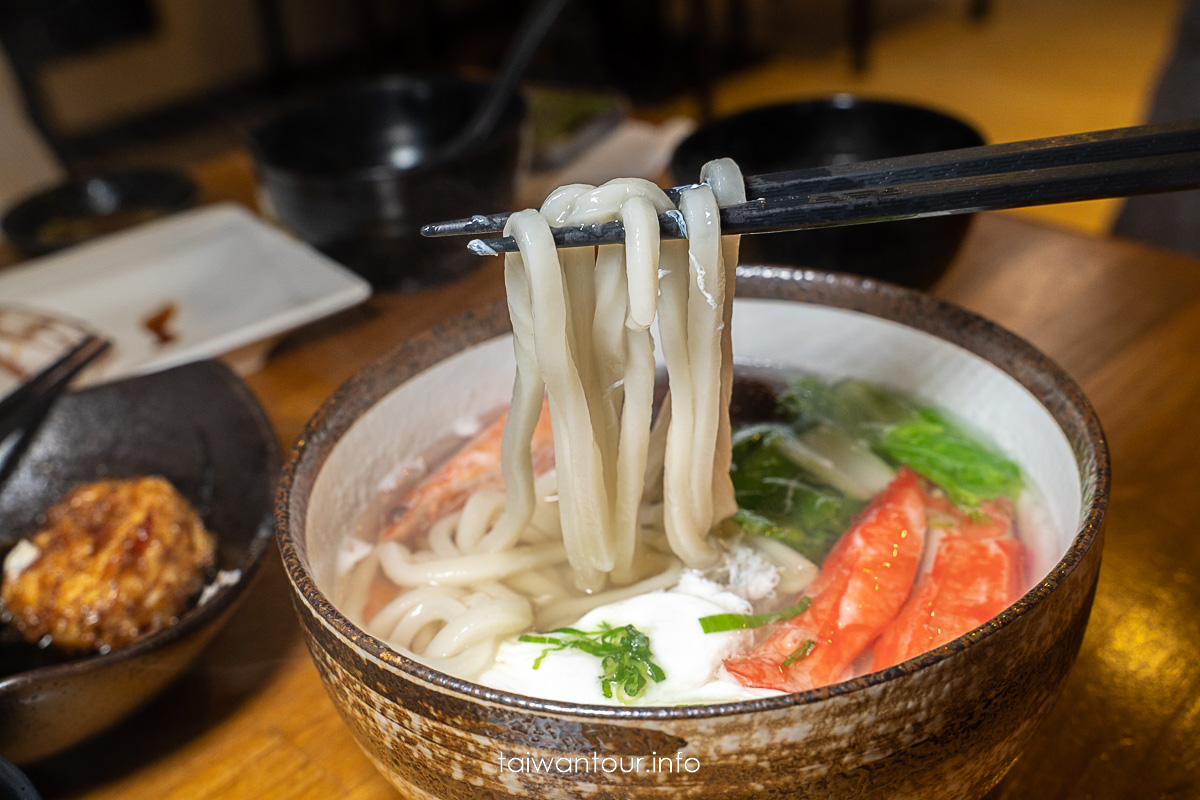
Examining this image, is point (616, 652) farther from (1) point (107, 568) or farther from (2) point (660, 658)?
(1) point (107, 568)

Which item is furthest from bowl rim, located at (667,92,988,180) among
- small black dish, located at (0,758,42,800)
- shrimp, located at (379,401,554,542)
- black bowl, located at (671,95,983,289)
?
small black dish, located at (0,758,42,800)

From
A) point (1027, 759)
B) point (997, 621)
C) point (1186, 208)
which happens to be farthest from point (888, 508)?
point (1186, 208)

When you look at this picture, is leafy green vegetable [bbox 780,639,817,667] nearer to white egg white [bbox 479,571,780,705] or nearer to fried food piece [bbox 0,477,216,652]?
white egg white [bbox 479,571,780,705]

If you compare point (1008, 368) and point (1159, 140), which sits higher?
point (1159, 140)

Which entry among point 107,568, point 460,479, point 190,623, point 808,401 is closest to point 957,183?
point 808,401

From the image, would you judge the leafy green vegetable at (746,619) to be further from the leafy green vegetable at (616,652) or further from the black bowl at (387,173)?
the black bowl at (387,173)

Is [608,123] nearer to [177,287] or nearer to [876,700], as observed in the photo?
[177,287]
